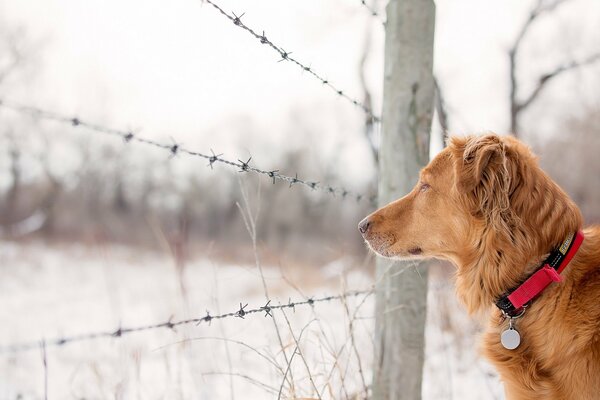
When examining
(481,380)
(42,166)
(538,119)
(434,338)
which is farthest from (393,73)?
(42,166)

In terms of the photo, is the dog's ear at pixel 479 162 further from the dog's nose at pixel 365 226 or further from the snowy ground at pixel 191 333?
the snowy ground at pixel 191 333

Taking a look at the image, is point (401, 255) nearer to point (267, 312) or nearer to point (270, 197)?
point (267, 312)

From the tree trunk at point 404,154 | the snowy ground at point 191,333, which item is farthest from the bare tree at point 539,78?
the tree trunk at point 404,154

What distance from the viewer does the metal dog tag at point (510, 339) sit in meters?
2.14

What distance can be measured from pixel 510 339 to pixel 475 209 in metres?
0.60

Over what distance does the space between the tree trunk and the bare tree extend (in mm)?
7723

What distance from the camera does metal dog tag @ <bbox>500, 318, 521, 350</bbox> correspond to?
2139mm

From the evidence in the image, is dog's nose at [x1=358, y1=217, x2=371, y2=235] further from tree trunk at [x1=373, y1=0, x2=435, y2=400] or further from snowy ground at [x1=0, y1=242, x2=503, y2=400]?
snowy ground at [x1=0, y1=242, x2=503, y2=400]

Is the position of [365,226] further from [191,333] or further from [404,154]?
[191,333]

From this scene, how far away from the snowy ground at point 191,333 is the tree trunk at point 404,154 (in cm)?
19

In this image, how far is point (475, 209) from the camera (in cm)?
236

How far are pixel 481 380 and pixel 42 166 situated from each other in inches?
1217

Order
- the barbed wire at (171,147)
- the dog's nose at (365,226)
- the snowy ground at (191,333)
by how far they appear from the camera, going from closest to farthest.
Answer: the barbed wire at (171,147) < the dog's nose at (365,226) < the snowy ground at (191,333)

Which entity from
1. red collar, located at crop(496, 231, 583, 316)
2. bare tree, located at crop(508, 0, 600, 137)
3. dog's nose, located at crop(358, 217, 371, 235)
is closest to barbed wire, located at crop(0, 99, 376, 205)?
dog's nose, located at crop(358, 217, 371, 235)
